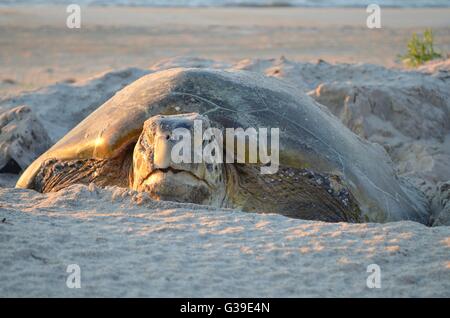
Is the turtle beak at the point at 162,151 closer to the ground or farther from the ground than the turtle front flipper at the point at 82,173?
closer to the ground

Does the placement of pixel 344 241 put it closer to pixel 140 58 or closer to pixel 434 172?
pixel 434 172

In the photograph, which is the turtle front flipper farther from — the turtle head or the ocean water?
the ocean water

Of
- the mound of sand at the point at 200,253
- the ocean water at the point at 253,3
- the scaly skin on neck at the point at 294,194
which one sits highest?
the ocean water at the point at 253,3

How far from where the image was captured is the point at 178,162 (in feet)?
10.6

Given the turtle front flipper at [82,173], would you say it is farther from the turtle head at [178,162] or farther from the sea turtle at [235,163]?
the turtle head at [178,162]

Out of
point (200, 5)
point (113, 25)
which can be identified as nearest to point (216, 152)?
point (113, 25)

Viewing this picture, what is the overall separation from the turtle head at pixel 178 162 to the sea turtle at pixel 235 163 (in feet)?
0.05

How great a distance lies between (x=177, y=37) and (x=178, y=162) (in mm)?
9297

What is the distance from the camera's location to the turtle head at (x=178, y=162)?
3.26m

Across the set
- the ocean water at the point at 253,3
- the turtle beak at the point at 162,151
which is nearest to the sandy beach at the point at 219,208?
the turtle beak at the point at 162,151

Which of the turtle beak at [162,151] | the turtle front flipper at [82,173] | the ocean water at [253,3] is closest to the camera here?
the turtle beak at [162,151]

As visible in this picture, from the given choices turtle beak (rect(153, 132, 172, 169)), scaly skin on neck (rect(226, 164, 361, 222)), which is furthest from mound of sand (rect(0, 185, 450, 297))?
scaly skin on neck (rect(226, 164, 361, 222))

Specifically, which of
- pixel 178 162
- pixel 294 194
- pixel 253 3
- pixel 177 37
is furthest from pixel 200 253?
pixel 253 3

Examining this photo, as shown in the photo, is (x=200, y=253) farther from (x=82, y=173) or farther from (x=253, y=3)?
(x=253, y=3)
